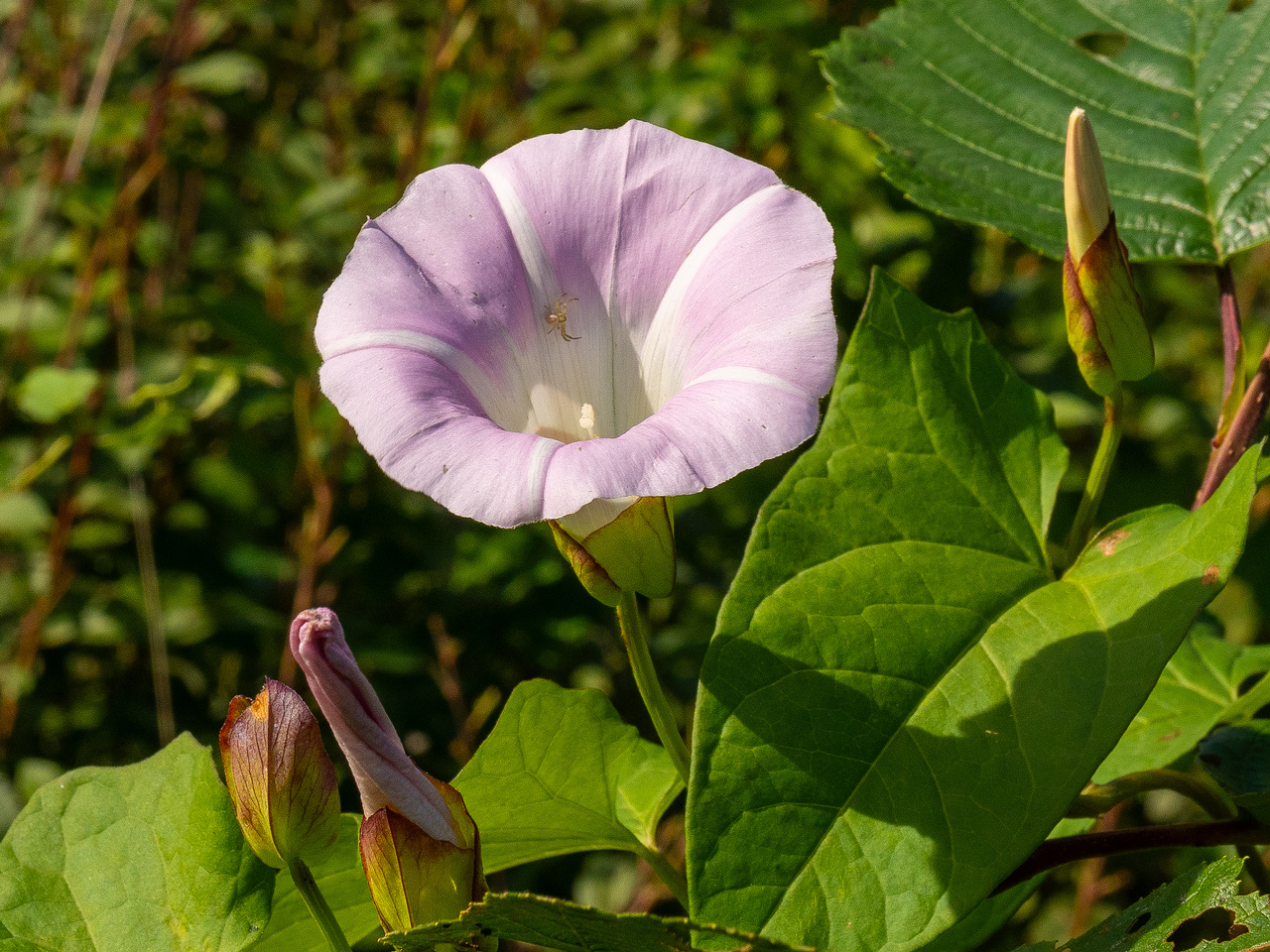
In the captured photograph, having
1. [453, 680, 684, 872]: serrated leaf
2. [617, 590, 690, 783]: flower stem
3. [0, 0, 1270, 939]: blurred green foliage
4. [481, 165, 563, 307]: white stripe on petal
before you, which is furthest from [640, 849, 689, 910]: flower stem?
[0, 0, 1270, 939]: blurred green foliage

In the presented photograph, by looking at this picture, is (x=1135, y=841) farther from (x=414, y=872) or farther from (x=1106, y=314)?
(x=414, y=872)

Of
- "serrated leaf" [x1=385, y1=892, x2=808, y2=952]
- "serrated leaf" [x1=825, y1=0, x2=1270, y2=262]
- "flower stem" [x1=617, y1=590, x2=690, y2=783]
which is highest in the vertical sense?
"serrated leaf" [x1=825, y1=0, x2=1270, y2=262]

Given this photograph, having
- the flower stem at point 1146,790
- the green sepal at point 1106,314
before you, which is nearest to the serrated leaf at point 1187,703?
the flower stem at point 1146,790

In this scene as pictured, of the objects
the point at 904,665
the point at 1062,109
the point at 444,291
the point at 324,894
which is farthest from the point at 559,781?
the point at 1062,109

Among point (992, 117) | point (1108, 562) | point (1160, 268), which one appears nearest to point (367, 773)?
point (1108, 562)

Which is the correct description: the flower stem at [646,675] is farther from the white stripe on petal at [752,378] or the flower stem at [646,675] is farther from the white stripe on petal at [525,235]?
the white stripe on petal at [525,235]

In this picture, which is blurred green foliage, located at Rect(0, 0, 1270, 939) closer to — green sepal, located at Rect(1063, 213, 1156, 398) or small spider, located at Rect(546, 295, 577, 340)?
small spider, located at Rect(546, 295, 577, 340)
